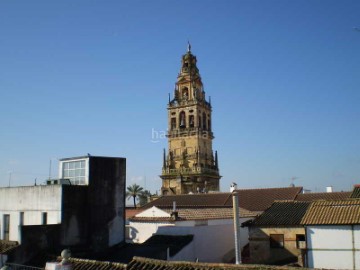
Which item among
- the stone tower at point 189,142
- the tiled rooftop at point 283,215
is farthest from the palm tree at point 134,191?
the tiled rooftop at point 283,215

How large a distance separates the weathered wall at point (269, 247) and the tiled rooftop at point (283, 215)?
414 millimetres

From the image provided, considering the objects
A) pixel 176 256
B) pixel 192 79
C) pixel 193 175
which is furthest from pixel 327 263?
pixel 192 79

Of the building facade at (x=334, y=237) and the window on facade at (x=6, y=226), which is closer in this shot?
the building facade at (x=334, y=237)

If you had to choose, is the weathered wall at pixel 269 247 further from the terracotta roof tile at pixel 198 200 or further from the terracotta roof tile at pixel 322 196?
the terracotta roof tile at pixel 198 200

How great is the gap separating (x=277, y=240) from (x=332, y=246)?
5992mm

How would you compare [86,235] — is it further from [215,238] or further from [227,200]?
[227,200]

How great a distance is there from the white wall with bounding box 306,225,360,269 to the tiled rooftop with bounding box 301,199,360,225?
290 mm

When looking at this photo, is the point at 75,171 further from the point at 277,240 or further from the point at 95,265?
the point at 277,240

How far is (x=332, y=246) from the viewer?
23.5m

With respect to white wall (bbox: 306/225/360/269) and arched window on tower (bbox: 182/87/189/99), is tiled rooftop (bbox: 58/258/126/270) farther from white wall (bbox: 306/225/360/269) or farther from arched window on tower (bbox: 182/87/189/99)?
arched window on tower (bbox: 182/87/189/99)

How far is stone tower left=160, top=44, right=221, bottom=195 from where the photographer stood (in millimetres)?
71500

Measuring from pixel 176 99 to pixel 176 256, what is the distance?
52.0m

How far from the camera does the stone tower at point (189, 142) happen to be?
235 ft

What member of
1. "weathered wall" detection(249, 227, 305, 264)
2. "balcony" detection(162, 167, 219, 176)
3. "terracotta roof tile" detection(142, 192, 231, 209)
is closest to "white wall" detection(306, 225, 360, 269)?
"weathered wall" detection(249, 227, 305, 264)
